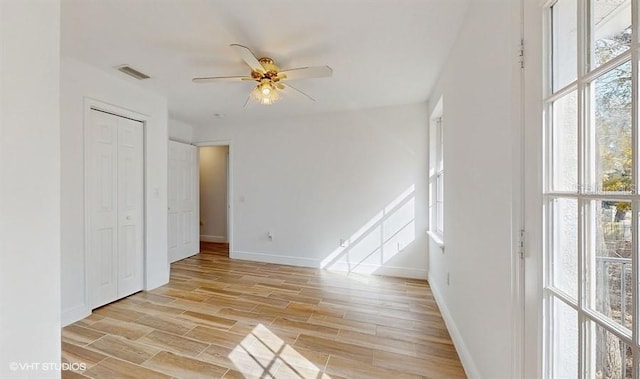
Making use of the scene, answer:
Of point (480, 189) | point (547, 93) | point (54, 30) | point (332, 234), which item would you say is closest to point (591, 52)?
point (547, 93)

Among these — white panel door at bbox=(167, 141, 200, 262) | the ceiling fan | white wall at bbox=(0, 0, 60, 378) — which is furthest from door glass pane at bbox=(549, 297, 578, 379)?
white panel door at bbox=(167, 141, 200, 262)

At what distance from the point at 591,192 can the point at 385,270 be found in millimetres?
3185

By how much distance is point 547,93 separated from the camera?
0.94 m

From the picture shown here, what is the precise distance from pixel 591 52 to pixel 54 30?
177 cm

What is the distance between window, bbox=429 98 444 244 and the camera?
3.12m

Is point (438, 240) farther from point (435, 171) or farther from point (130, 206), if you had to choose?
point (130, 206)

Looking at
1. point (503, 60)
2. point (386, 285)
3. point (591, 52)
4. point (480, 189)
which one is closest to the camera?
point (591, 52)

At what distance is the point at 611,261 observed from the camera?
676 mm

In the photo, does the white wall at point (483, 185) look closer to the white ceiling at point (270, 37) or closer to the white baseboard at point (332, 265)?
the white ceiling at point (270, 37)

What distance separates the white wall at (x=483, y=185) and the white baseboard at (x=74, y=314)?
3282 millimetres

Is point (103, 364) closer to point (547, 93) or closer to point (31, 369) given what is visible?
point (31, 369)

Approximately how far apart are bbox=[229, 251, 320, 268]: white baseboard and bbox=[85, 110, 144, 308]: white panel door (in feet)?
5.33

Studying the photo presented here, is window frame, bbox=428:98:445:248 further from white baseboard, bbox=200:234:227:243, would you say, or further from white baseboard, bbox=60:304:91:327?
white baseboard, bbox=200:234:227:243

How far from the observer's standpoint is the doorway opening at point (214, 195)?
5.84 metres
